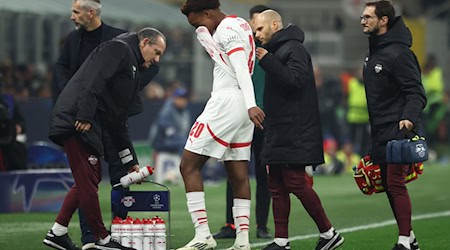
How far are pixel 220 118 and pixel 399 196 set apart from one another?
5.32ft

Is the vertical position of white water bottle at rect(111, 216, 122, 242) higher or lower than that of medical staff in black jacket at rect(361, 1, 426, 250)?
lower

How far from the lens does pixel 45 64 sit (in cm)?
2527

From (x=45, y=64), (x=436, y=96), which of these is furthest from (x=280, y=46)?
(x=436, y=96)

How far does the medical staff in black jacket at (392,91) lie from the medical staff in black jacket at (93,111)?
5.84 ft

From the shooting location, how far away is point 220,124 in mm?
11742

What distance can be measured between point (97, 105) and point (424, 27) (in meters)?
29.0

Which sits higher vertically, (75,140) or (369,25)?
(369,25)

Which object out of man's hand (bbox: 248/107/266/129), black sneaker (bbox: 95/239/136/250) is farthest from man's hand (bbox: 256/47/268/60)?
black sneaker (bbox: 95/239/136/250)

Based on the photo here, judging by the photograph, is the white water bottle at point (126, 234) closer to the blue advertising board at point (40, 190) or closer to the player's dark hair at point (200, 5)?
the player's dark hair at point (200, 5)

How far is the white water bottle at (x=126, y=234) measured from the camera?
11688 millimetres

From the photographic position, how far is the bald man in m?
11.9

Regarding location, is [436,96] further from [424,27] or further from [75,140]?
[75,140]

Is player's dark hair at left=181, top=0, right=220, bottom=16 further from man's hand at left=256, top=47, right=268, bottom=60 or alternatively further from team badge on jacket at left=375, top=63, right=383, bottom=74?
team badge on jacket at left=375, top=63, right=383, bottom=74

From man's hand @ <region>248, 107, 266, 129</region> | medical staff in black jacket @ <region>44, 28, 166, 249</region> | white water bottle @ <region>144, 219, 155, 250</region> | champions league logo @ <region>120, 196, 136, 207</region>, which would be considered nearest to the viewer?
man's hand @ <region>248, 107, 266, 129</region>
